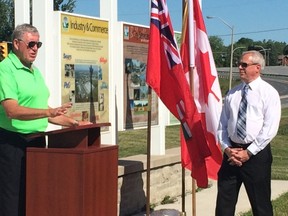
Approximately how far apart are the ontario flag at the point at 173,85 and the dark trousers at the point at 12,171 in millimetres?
2144

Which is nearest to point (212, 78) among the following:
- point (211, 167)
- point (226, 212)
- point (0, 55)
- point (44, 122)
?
point (211, 167)

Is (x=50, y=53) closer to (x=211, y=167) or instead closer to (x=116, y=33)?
(x=116, y=33)

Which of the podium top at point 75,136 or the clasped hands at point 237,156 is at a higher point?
the podium top at point 75,136

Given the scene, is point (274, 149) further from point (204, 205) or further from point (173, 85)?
point (173, 85)

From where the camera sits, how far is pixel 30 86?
4223 mm

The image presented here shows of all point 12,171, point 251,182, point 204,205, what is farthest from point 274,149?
point 12,171

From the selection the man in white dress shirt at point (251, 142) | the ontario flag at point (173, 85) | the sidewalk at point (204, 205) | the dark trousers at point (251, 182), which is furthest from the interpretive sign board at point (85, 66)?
the dark trousers at point (251, 182)

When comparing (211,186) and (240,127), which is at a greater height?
(240,127)

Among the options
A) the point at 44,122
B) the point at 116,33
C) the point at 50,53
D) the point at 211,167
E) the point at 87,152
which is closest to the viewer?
the point at 87,152

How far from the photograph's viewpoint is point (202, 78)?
666 centimetres

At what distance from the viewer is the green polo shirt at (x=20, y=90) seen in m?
4.09

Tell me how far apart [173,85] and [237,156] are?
112 centimetres

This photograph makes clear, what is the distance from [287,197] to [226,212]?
324cm

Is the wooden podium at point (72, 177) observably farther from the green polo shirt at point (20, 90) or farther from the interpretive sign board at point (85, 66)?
the interpretive sign board at point (85, 66)
